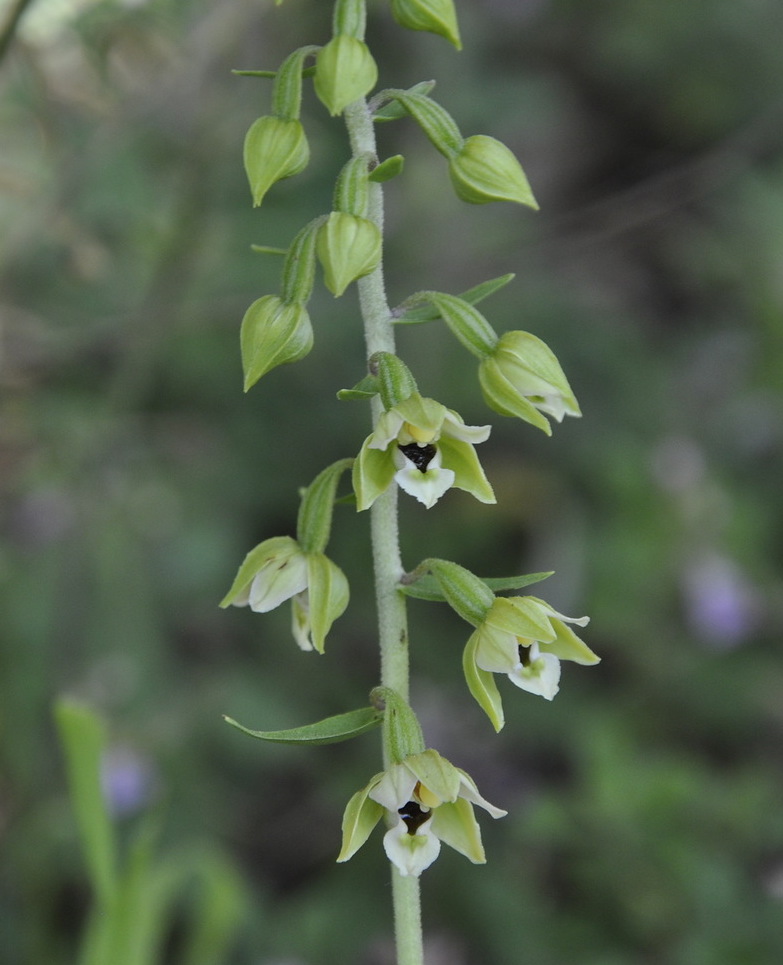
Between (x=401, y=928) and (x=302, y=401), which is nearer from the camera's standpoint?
(x=401, y=928)

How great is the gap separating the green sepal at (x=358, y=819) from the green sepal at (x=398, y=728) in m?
0.03

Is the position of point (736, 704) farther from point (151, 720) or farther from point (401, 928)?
point (401, 928)

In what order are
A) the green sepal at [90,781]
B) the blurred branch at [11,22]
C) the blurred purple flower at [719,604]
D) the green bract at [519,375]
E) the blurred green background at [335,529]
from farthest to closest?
the blurred purple flower at [719,604] < the blurred green background at [335,529] < the blurred branch at [11,22] < the green sepal at [90,781] < the green bract at [519,375]

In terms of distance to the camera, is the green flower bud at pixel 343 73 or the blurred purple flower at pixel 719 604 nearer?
the green flower bud at pixel 343 73

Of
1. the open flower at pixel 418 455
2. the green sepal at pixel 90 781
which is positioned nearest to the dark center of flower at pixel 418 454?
the open flower at pixel 418 455

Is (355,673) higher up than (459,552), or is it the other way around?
(459,552)

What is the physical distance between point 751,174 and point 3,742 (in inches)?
148

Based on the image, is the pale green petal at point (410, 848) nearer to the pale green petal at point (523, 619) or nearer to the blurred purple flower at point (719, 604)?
the pale green petal at point (523, 619)

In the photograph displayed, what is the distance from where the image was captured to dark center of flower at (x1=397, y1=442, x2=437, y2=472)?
3.86 feet

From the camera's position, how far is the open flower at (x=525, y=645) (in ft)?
3.93

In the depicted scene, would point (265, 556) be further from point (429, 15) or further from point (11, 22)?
point (11, 22)

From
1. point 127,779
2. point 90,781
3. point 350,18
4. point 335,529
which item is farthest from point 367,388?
point 335,529

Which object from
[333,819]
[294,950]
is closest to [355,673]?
[333,819]

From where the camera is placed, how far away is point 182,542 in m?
3.59
